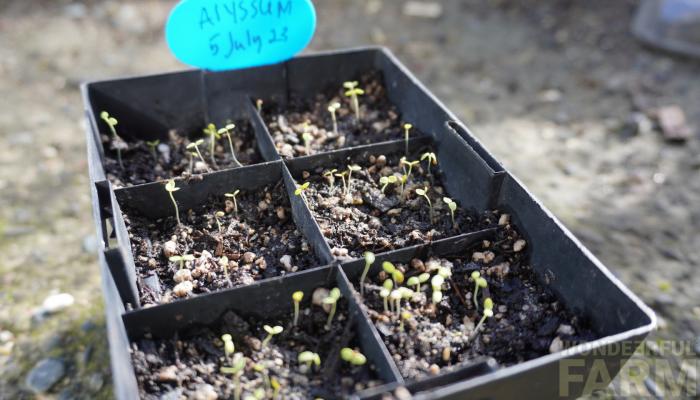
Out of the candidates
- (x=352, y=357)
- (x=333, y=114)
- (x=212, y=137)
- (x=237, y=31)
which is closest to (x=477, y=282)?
(x=352, y=357)

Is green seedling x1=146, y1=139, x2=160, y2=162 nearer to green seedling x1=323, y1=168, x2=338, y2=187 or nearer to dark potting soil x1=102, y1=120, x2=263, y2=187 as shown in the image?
dark potting soil x1=102, y1=120, x2=263, y2=187

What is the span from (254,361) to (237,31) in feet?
2.75

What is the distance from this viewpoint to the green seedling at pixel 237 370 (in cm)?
89

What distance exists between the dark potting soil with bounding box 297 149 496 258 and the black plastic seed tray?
0.03m

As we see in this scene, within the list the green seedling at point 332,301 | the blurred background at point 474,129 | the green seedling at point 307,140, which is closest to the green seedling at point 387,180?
the green seedling at point 307,140

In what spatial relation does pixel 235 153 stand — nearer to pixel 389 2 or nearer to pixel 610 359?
pixel 610 359

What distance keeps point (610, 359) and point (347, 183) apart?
688 millimetres

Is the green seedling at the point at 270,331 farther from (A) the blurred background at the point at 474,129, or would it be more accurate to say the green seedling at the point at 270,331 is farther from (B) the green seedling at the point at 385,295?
(A) the blurred background at the point at 474,129

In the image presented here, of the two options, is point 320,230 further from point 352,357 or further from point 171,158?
point 171,158

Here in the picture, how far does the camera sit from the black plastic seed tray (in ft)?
2.76

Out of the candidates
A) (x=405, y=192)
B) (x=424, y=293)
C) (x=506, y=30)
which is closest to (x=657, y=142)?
(x=506, y=30)

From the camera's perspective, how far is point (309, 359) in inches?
37.0

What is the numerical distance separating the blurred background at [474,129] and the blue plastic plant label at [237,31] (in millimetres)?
829

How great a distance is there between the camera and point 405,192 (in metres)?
1.32
